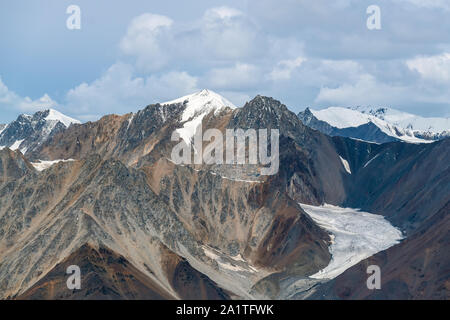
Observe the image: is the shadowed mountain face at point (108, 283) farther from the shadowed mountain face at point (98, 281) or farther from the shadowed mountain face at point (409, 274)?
the shadowed mountain face at point (409, 274)

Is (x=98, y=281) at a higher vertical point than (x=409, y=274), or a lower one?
higher

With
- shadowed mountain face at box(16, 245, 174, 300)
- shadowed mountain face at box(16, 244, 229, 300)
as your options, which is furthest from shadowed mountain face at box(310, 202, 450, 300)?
shadowed mountain face at box(16, 245, 174, 300)

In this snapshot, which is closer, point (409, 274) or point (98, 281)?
point (98, 281)

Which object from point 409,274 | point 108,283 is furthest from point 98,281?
point 409,274

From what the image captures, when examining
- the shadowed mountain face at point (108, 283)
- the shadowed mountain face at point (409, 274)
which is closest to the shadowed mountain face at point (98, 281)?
the shadowed mountain face at point (108, 283)

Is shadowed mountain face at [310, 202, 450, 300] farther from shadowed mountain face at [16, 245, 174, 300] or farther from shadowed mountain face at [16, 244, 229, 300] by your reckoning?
shadowed mountain face at [16, 245, 174, 300]

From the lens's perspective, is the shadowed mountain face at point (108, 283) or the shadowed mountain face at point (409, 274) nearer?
the shadowed mountain face at point (108, 283)

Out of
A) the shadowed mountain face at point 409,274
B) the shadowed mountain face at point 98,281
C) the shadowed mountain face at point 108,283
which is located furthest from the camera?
the shadowed mountain face at point 409,274

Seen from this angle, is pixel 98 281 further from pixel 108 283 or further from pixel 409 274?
pixel 409 274

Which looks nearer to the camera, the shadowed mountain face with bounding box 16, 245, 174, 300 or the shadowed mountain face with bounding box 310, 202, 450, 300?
the shadowed mountain face with bounding box 16, 245, 174, 300

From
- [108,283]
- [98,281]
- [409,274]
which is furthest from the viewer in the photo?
[409,274]

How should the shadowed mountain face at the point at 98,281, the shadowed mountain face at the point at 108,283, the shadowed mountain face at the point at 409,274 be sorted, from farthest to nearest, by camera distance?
the shadowed mountain face at the point at 409,274 → the shadowed mountain face at the point at 108,283 → the shadowed mountain face at the point at 98,281
